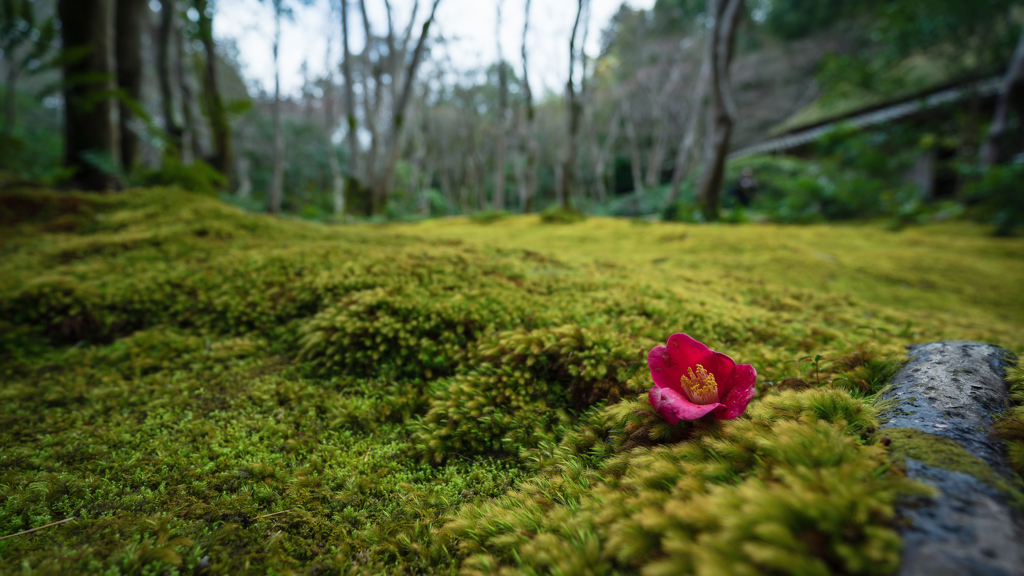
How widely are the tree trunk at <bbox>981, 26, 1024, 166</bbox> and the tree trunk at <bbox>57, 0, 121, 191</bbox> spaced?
69.2 ft

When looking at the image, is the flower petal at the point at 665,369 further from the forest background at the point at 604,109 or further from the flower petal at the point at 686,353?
the forest background at the point at 604,109

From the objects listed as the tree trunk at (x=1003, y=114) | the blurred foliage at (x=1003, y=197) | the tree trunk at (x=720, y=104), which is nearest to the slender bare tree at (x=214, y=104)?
the tree trunk at (x=720, y=104)

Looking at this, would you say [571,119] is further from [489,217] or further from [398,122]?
[398,122]

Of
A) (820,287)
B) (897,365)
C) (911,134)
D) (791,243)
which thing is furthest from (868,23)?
(897,365)

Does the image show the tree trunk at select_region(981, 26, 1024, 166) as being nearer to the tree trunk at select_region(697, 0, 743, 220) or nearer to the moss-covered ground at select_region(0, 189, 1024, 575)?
the tree trunk at select_region(697, 0, 743, 220)

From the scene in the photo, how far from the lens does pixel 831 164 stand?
640 inches

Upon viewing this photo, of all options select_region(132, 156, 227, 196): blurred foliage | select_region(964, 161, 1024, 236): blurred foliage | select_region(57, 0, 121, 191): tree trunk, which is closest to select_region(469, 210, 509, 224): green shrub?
select_region(132, 156, 227, 196): blurred foliage

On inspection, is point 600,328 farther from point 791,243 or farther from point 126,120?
point 126,120

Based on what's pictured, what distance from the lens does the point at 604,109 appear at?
33.8 metres

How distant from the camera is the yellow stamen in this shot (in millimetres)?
1275

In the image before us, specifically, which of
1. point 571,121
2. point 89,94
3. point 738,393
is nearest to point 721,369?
point 738,393

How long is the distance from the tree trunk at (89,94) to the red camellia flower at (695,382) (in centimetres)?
734

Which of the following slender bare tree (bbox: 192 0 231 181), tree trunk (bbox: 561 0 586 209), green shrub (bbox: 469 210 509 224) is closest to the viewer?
slender bare tree (bbox: 192 0 231 181)

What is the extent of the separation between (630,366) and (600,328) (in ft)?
1.11
